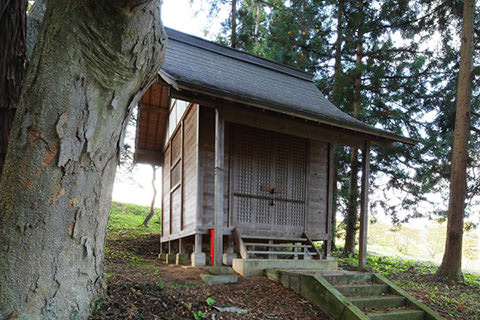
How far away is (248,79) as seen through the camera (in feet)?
29.7

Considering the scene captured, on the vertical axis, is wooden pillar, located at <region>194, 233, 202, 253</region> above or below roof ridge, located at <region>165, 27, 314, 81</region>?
below

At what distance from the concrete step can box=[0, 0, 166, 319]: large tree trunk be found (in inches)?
152

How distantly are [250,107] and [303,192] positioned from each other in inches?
120

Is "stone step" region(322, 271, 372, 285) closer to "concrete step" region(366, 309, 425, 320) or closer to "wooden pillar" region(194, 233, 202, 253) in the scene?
"concrete step" region(366, 309, 425, 320)

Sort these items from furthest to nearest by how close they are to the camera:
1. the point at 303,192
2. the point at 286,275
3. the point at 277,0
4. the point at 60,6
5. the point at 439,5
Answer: the point at 277,0
the point at 439,5
the point at 303,192
the point at 286,275
the point at 60,6

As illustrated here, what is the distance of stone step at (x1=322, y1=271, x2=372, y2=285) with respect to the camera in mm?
6043

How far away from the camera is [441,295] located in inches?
289

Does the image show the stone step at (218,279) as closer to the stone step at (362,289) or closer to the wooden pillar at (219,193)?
the wooden pillar at (219,193)

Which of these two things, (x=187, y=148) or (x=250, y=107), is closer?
(x=250, y=107)

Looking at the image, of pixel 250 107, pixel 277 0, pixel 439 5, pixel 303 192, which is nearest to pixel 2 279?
pixel 250 107

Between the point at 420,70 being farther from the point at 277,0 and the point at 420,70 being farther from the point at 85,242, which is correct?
the point at 85,242

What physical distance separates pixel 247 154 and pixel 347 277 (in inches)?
135

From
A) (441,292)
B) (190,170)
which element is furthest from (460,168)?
(190,170)

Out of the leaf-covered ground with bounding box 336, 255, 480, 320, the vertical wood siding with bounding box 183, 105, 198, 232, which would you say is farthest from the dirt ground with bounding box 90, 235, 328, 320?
the leaf-covered ground with bounding box 336, 255, 480, 320
